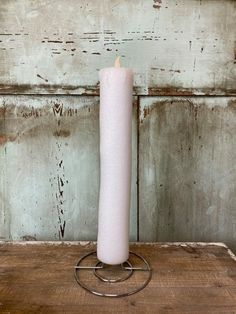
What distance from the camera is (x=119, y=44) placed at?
2.34 ft

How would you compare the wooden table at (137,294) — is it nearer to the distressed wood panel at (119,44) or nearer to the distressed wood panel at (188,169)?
the distressed wood panel at (188,169)

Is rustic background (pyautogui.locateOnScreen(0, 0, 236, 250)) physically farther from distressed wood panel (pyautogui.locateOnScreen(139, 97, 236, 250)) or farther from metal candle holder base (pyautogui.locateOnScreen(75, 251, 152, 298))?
metal candle holder base (pyautogui.locateOnScreen(75, 251, 152, 298))

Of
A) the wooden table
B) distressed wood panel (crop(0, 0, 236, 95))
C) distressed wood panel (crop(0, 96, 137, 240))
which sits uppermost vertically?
distressed wood panel (crop(0, 0, 236, 95))

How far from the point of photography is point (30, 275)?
1.80 ft

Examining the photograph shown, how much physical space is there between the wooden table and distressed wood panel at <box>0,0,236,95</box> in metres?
0.36

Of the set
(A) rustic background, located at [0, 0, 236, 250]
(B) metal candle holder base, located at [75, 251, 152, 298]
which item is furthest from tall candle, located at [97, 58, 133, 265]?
(A) rustic background, located at [0, 0, 236, 250]

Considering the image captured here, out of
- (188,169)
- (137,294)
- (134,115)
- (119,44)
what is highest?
(119,44)

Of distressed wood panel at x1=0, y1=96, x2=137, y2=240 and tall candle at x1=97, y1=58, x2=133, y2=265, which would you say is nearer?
tall candle at x1=97, y1=58, x2=133, y2=265

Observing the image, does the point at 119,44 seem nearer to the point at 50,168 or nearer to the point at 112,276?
the point at 50,168

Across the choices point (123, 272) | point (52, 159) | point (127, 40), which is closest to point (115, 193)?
point (123, 272)

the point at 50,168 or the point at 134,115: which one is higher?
the point at 134,115

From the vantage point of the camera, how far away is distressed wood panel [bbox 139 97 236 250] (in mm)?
736

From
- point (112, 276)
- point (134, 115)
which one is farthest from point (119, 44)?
point (112, 276)

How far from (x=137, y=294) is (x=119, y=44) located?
532mm
